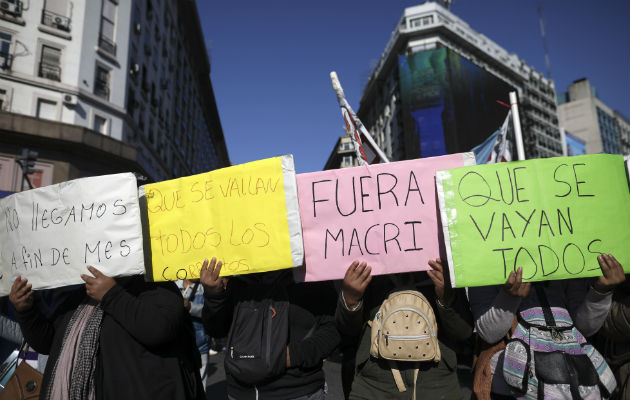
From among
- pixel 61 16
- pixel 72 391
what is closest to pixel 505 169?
pixel 72 391

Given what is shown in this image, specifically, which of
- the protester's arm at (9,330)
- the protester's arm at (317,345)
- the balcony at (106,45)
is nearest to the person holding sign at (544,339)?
the protester's arm at (317,345)

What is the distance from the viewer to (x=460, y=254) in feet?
7.20

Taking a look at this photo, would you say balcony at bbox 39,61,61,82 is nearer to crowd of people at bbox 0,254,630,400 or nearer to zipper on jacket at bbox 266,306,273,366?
crowd of people at bbox 0,254,630,400

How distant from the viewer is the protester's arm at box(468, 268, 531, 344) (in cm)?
213

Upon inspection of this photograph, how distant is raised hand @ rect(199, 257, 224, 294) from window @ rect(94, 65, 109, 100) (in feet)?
66.8

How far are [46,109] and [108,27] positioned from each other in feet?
18.7

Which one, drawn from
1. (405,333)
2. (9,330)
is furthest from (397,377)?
(9,330)

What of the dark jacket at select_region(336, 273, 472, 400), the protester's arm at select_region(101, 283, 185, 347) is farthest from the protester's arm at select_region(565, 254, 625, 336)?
the protester's arm at select_region(101, 283, 185, 347)

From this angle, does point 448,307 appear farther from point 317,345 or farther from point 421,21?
point 421,21

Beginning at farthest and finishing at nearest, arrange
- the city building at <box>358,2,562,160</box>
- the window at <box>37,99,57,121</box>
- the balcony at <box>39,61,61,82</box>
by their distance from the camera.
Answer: the city building at <box>358,2,562,160</box> < the balcony at <box>39,61,61,82</box> < the window at <box>37,99,57,121</box>

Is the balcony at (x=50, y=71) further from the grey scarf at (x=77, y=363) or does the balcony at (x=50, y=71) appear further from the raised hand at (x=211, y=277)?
the raised hand at (x=211, y=277)

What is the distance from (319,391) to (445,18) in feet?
201

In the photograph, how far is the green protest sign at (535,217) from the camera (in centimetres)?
216

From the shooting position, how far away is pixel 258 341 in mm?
A: 2297
